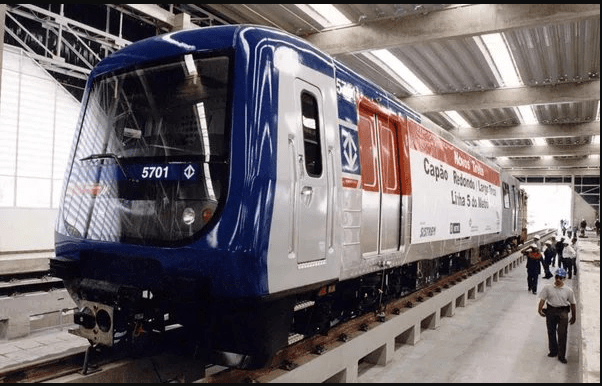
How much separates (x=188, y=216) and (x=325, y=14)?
7.42 metres

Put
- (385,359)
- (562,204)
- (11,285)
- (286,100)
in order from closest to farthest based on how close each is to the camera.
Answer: (286,100), (385,359), (11,285), (562,204)

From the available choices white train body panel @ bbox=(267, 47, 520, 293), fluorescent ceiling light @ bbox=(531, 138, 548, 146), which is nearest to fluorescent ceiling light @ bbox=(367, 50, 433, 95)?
white train body panel @ bbox=(267, 47, 520, 293)

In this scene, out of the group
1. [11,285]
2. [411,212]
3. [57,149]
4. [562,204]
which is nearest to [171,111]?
[411,212]

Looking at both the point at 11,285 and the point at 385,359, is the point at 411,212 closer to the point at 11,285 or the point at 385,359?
the point at 385,359

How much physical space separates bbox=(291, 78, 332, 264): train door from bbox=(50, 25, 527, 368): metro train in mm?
15

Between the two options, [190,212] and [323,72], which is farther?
[323,72]

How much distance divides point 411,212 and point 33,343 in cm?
584

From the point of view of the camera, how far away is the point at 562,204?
153 ft

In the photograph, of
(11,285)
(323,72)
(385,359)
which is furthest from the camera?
(11,285)

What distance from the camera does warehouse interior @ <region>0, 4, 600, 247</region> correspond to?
9.63 m

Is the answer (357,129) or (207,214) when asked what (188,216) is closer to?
(207,214)

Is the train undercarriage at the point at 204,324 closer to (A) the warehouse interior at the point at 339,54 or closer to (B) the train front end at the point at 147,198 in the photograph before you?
Result: (B) the train front end at the point at 147,198

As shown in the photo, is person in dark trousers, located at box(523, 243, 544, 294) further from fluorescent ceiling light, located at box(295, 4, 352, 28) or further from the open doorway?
the open doorway

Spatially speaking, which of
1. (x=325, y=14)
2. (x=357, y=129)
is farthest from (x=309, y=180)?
(x=325, y=14)
